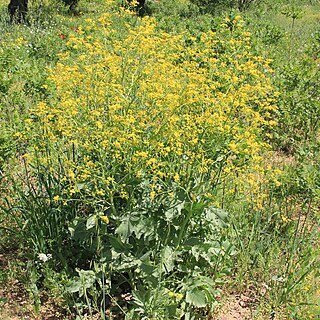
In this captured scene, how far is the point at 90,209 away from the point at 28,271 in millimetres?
612

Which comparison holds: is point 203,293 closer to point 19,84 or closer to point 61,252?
point 61,252

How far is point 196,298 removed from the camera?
9.75ft

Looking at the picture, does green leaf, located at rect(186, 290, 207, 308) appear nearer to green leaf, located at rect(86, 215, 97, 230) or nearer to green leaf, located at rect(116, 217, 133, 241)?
green leaf, located at rect(116, 217, 133, 241)

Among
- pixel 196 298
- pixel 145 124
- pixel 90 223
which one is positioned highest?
pixel 145 124

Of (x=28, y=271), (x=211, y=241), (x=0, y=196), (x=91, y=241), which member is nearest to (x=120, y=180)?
(x=91, y=241)

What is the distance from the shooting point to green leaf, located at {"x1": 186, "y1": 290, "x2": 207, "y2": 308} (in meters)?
2.94

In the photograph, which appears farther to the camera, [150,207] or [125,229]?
[150,207]

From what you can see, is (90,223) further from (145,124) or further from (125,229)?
(145,124)

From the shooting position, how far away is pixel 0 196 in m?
3.77

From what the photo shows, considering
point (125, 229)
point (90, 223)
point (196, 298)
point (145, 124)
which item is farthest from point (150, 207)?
point (196, 298)

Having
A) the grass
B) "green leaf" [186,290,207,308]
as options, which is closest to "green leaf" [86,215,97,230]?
the grass

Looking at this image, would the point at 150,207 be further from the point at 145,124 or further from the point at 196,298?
the point at 196,298

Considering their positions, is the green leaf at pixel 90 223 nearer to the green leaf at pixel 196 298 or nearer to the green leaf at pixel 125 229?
the green leaf at pixel 125 229

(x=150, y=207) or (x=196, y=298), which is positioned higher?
(x=150, y=207)
